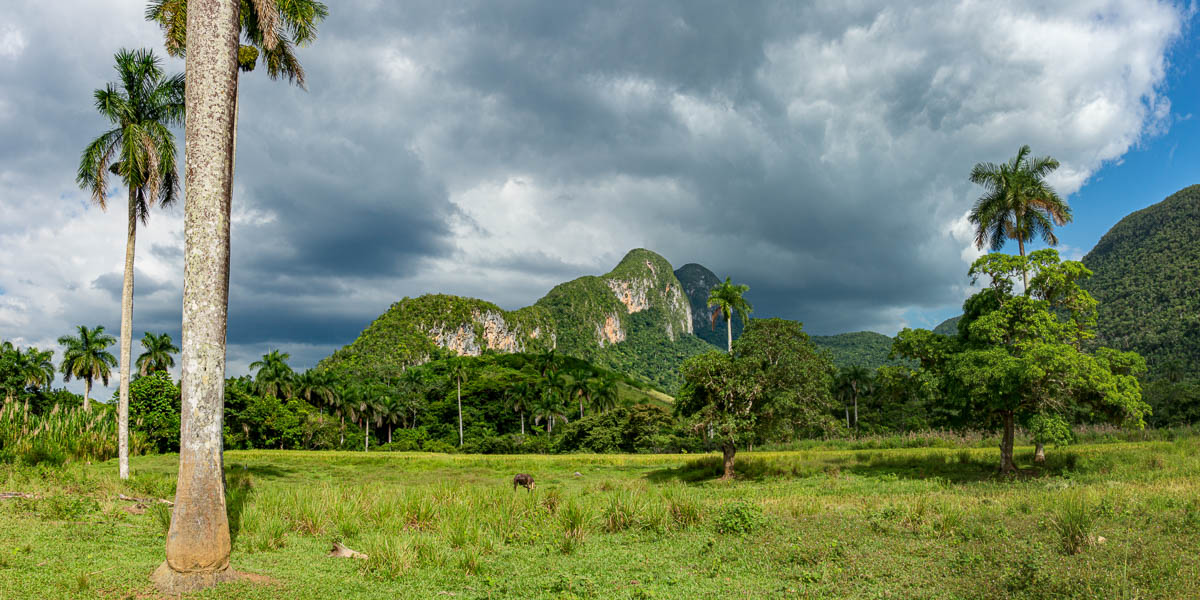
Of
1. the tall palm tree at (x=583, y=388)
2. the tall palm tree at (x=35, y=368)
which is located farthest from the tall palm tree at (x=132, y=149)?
the tall palm tree at (x=583, y=388)

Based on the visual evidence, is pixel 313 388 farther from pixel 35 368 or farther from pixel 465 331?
pixel 465 331

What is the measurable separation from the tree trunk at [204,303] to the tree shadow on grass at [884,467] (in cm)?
1941

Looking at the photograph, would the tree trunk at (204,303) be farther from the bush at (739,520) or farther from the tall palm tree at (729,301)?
the tall palm tree at (729,301)

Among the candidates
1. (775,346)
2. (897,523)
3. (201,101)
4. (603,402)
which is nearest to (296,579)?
(201,101)

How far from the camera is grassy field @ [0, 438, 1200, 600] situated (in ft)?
24.1

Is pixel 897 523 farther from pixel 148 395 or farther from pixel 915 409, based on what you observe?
pixel 915 409

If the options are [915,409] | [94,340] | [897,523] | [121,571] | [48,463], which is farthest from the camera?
[915,409]

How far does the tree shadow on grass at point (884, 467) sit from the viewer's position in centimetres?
2107

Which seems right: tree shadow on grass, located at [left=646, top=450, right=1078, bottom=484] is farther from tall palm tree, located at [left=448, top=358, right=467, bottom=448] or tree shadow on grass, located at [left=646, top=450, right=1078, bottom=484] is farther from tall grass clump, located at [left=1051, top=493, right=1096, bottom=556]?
tall palm tree, located at [left=448, top=358, right=467, bottom=448]

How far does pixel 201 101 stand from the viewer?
8188 millimetres

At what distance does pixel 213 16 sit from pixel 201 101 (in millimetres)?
1263

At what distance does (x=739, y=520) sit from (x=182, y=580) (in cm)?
897

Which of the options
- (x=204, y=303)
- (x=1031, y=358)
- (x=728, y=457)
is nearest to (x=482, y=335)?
(x=728, y=457)

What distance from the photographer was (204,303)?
309 inches
